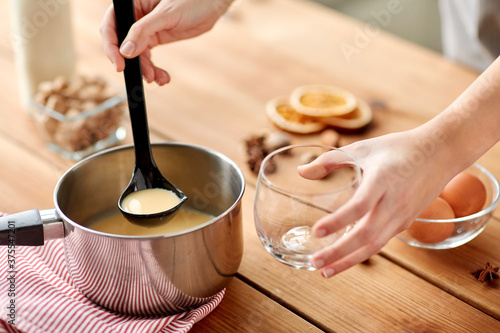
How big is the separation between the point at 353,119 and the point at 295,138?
12 cm

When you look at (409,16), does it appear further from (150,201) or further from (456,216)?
(150,201)

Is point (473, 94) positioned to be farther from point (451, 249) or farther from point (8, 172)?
point (8, 172)

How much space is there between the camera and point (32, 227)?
672 millimetres

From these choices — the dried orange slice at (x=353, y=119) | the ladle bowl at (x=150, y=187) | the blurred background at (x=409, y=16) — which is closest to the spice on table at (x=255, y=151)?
the dried orange slice at (x=353, y=119)

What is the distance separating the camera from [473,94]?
73 cm

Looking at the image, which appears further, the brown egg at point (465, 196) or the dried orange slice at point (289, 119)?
the dried orange slice at point (289, 119)

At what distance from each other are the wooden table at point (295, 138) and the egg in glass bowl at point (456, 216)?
0.9 inches

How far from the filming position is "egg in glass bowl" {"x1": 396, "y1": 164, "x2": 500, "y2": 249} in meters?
0.80

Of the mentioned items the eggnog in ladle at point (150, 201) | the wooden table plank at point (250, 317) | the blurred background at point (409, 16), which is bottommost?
the blurred background at point (409, 16)

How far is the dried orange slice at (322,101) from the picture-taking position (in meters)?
1.14

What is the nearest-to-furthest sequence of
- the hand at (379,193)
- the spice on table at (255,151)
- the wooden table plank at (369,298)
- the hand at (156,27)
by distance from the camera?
the hand at (379,193) < the wooden table plank at (369,298) < the hand at (156,27) < the spice on table at (255,151)

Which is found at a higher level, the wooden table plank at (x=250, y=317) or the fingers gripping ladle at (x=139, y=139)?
the fingers gripping ladle at (x=139, y=139)

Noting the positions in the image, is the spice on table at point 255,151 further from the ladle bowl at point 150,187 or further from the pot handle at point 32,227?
the pot handle at point 32,227

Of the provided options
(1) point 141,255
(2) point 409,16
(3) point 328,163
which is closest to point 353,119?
(3) point 328,163
